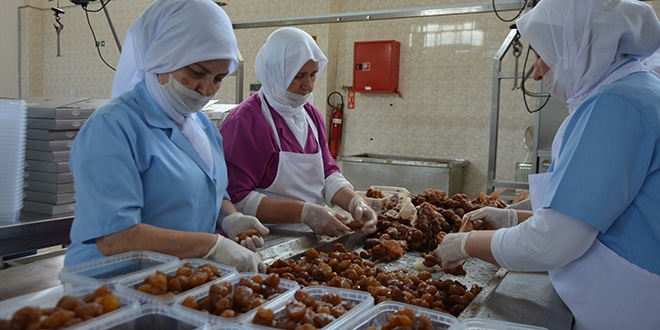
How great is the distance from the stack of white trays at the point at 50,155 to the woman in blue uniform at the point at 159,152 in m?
0.92

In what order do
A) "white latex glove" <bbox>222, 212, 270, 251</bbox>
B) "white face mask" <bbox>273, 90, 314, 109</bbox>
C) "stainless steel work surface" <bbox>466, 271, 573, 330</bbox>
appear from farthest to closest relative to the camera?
"white face mask" <bbox>273, 90, 314, 109</bbox>
"white latex glove" <bbox>222, 212, 270, 251</bbox>
"stainless steel work surface" <bbox>466, 271, 573, 330</bbox>

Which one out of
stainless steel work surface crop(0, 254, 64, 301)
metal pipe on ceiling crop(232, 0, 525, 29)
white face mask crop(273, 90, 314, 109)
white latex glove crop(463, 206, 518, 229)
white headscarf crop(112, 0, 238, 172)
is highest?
metal pipe on ceiling crop(232, 0, 525, 29)

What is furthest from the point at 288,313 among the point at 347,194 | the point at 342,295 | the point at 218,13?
the point at 347,194

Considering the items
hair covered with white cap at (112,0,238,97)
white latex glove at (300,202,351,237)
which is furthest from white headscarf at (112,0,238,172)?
white latex glove at (300,202,351,237)

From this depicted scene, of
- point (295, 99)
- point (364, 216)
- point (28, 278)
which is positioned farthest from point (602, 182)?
point (28, 278)

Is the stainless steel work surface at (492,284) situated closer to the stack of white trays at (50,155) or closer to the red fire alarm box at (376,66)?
the stack of white trays at (50,155)

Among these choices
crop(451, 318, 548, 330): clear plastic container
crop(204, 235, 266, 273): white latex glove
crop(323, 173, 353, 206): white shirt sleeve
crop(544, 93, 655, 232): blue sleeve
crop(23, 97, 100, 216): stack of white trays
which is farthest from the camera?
crop(323, 173, 353, 206): white shirt sleeve

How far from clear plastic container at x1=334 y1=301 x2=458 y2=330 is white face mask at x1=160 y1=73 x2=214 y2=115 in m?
1.23

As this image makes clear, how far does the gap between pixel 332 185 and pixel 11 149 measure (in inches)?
73.3

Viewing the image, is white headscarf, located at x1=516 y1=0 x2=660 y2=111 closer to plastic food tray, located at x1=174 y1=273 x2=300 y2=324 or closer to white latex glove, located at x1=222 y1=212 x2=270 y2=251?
plastic food tray, located at x1=174 y1=273 x2=300 y2=324

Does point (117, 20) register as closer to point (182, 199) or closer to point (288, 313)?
point (182, 199)

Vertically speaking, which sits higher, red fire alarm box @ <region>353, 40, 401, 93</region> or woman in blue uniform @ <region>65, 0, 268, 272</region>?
red fire alarm box @ <region>353, 40, 401, 93</region>

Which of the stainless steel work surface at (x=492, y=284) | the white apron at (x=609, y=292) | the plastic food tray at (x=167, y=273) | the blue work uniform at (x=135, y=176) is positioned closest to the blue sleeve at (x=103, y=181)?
the blue work uniform at (x=135, y=176)

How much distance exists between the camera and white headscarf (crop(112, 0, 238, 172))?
6.47ft
